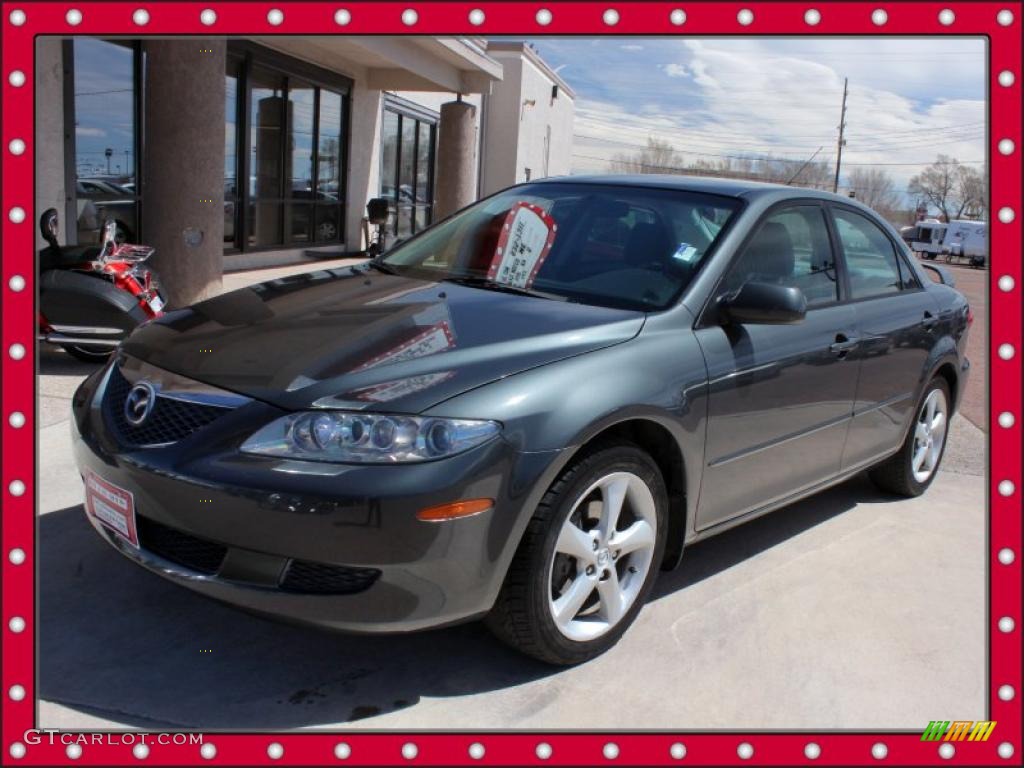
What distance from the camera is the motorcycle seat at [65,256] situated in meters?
6.38

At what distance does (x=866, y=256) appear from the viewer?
452 cm

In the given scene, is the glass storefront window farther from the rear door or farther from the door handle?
the door handle

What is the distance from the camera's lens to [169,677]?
284cm

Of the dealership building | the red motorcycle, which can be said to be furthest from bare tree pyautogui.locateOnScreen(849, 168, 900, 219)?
the red motorcycle

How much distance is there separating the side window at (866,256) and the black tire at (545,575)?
1874 mm

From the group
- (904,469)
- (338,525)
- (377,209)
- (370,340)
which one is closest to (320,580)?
(338,525)

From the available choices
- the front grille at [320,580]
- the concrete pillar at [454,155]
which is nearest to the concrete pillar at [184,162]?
the front grille at [320,580]

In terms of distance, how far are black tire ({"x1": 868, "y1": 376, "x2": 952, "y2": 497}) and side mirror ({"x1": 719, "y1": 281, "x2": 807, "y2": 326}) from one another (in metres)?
1.81

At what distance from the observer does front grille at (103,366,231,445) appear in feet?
8.95

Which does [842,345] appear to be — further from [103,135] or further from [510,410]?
[103,135]

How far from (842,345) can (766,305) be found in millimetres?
828

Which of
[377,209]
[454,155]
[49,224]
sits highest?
[454,155]

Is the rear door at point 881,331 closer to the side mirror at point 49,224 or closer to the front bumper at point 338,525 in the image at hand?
the front bumper at point 338,525

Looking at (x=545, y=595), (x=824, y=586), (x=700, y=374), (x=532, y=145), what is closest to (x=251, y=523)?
(x=545, y=595)
